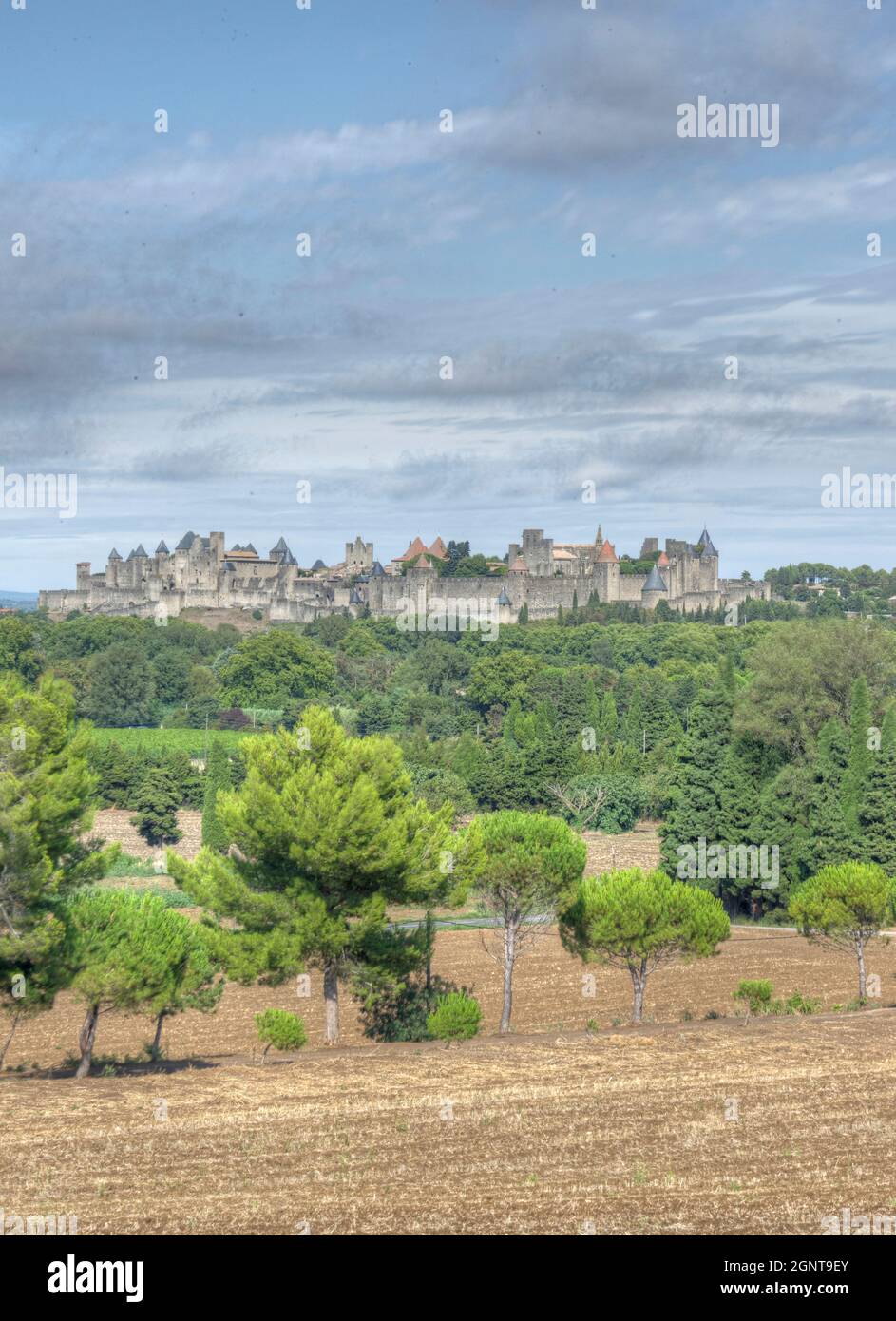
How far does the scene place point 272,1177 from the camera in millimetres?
14586

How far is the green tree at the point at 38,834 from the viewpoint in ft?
66.5

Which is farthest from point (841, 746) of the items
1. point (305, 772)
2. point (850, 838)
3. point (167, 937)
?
point (167, 937)

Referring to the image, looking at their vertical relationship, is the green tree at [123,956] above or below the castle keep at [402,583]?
→ below

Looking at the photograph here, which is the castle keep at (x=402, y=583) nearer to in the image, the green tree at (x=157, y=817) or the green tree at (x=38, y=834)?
the green tree at (x=157, y=817)

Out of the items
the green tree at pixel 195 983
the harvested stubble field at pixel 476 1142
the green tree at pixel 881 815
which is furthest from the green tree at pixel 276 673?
the harvested stubble field at pixel 476 1142

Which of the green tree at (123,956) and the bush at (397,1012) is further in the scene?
the bush at (397,1012)

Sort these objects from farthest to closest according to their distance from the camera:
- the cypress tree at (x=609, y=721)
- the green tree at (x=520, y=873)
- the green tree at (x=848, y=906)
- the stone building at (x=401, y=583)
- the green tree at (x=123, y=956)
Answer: the stone building at (x=401, y=583)
the cypress tree at (x=609, y=721)
the green tree at (x=848, y=906)
the green tree at (x=520, y=873)
the green tree at (x=123, y=956)

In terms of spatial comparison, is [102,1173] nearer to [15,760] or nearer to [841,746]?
[15,760]

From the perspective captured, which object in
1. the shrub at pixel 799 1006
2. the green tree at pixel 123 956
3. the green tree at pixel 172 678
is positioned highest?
the green tree at pixel 172 678

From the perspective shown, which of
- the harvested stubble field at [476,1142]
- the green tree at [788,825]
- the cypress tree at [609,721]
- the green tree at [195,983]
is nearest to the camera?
the harvested stubble field at [476,1142]

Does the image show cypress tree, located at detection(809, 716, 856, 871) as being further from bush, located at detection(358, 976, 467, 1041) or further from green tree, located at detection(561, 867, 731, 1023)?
bush, located at detection(358, 976, 467, 1041)

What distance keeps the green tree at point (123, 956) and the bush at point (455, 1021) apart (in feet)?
13.2

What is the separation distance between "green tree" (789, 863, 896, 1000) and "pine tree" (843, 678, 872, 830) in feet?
53.5

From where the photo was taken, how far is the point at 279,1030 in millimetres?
21781
